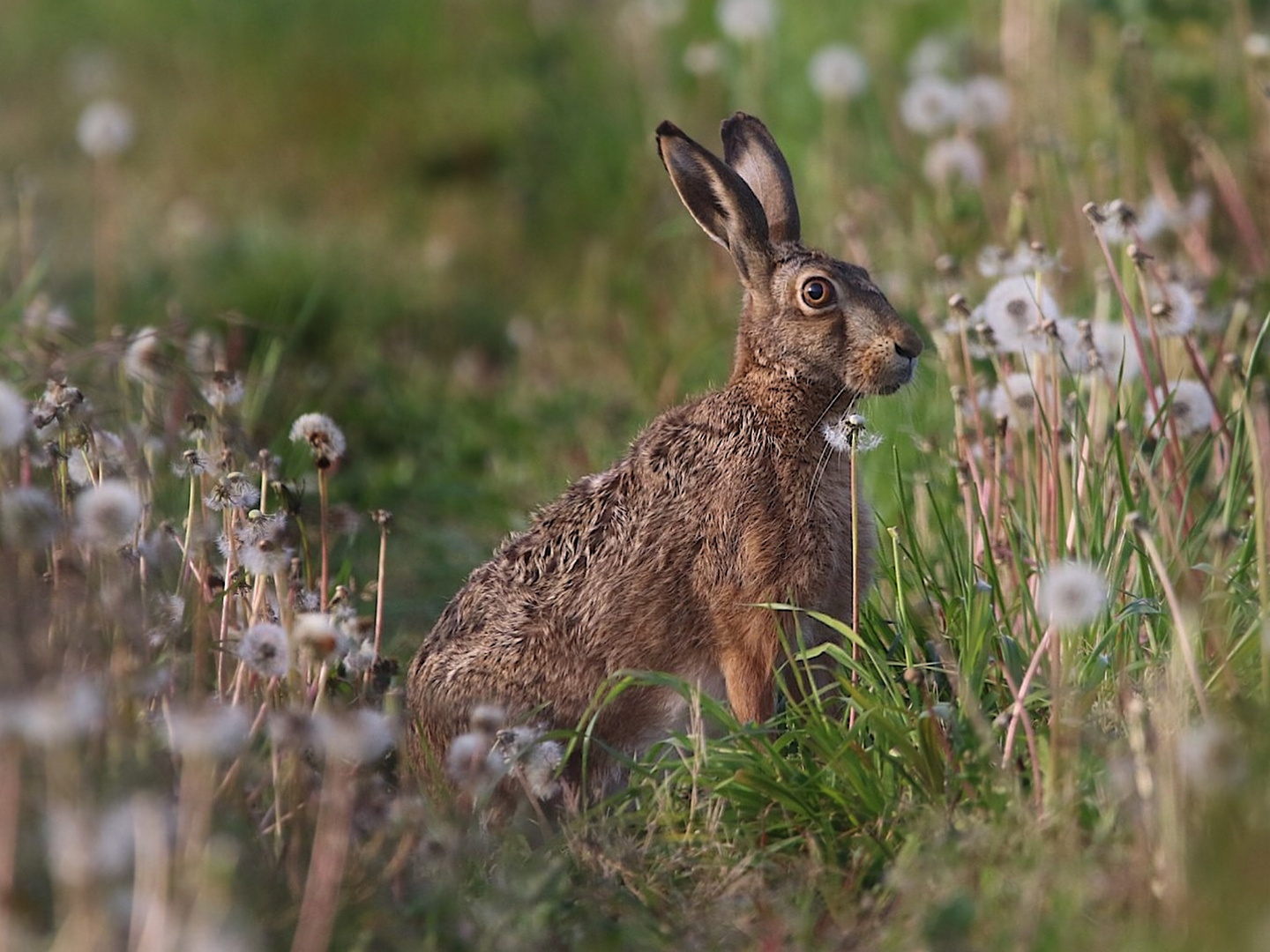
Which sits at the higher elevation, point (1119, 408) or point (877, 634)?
point (1119, 408)

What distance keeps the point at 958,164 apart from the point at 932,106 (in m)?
0.47

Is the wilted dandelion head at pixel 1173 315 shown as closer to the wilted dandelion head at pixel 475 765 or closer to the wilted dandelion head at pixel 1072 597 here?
the wilted dandelion head at pixel 1072 597

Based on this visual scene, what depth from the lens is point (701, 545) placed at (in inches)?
164

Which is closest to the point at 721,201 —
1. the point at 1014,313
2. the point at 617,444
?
the point at 1014,313

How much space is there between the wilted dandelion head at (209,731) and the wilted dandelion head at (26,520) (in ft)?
1.29

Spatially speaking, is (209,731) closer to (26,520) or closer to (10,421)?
(26,520)

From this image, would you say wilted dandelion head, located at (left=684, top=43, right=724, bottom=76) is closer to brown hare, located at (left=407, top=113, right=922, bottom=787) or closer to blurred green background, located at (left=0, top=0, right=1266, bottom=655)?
blurred green background, located at (left=0, top=0, right=1266, bottom=655)

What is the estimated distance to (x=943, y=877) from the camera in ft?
10.3

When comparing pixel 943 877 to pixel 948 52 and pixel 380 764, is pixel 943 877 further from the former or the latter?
pixel 948 52

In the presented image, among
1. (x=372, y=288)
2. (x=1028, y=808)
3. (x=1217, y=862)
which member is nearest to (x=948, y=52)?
(x=372, y=288)

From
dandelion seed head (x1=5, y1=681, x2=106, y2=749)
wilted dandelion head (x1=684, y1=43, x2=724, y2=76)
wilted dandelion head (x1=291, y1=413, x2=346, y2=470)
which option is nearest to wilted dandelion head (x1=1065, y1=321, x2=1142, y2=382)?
wilted dandelion head (x1=291, y1=413, x2=346, y2=470)

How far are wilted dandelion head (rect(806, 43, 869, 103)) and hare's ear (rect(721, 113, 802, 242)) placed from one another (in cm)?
316

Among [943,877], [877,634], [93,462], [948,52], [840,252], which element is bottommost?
[943,877]

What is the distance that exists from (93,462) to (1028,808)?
6.85 feet
